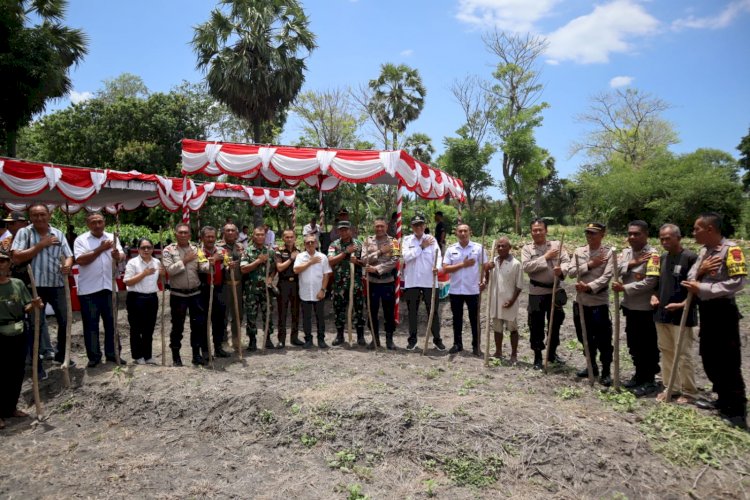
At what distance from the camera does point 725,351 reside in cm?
393

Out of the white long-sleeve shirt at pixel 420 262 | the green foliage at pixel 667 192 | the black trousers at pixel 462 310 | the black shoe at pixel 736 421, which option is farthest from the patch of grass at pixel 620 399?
the green foliage at pixel 667 192

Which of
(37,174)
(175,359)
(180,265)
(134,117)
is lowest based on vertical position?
(175,359)

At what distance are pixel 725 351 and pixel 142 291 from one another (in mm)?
5596

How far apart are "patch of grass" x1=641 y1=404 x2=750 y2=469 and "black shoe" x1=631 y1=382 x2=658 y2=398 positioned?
1.93 ft

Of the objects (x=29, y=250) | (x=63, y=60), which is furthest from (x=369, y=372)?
(x=63, y=60)

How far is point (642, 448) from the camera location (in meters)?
3.51

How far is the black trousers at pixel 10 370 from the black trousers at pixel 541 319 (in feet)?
16.8

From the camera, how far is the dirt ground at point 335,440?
328 cm

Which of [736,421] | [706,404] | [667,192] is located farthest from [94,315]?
[667,192]

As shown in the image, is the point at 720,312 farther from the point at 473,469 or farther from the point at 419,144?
the point at 419,144

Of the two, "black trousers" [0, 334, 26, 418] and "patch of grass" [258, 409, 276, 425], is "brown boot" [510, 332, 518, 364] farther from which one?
"black trousers" [0, 334, 26, 418]

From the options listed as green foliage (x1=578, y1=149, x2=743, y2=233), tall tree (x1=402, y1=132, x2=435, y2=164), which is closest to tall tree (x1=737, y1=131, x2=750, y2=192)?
green foliage (x1=578, y1=149, x2=743, y2=233)

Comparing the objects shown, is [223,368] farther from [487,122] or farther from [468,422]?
[487,122]

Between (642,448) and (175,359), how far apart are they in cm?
478
